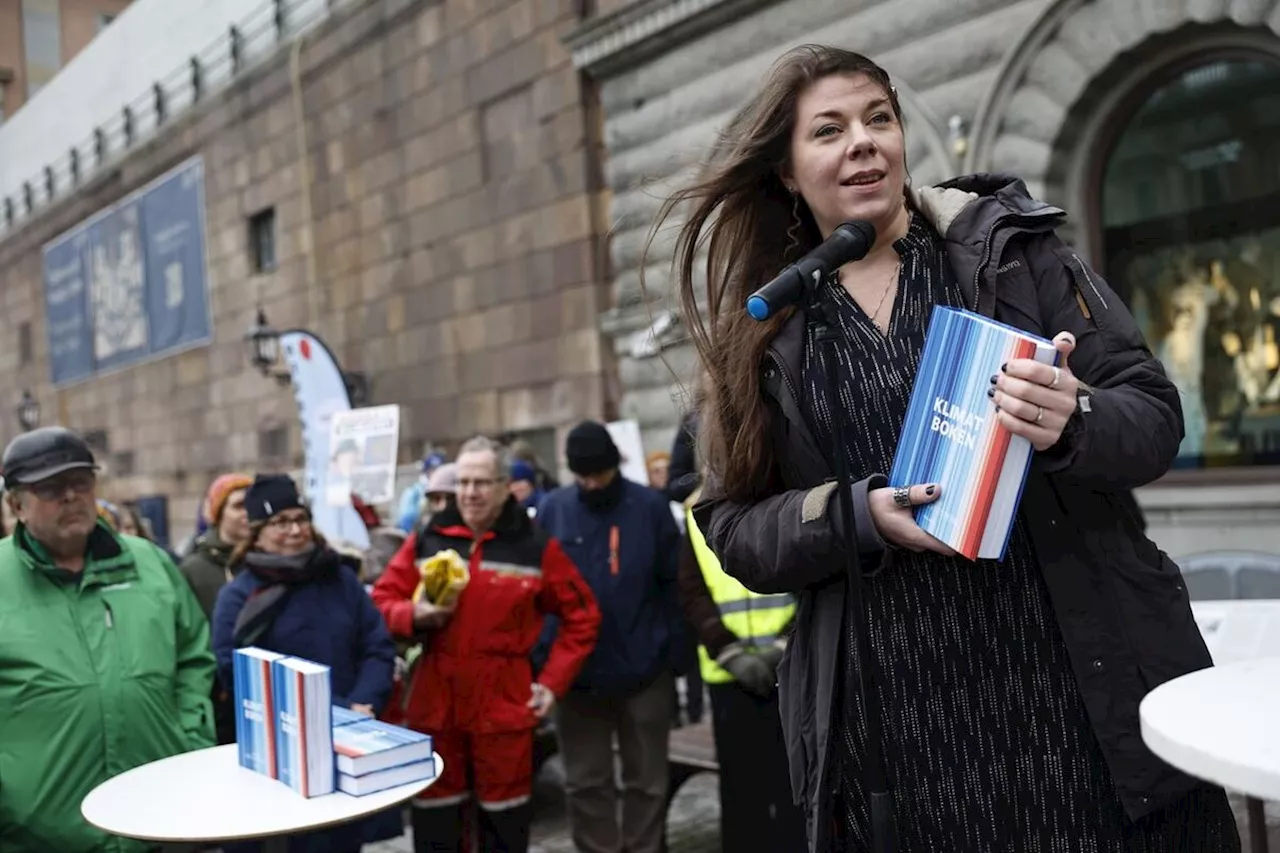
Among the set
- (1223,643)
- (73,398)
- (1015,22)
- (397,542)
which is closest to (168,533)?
(73,398)

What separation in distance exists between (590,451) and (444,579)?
3.68ft

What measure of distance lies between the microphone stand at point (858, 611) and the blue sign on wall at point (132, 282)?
18521mm

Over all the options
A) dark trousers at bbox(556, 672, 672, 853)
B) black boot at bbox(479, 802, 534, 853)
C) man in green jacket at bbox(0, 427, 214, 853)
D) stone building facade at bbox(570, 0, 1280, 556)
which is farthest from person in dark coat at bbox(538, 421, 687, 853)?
man in green jacket at bbox(0, 427, 214, 853)

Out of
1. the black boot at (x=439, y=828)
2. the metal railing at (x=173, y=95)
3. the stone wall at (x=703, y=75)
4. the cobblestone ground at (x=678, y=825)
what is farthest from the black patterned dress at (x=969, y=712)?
the metal railing at (x=173, y=95)

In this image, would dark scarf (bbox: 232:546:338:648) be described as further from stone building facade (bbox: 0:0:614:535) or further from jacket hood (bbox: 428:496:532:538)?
stone building facade (bbox: 0:0:614:535)

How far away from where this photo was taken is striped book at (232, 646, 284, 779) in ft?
10.3

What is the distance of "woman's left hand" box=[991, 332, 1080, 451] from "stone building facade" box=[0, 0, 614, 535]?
1004cm

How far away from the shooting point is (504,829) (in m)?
4.72

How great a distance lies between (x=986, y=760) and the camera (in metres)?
1.83

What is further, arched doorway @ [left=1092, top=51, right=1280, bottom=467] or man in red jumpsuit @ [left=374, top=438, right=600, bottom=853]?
arched doorway @ [left=1092, top=51, right=1280, bottom=467]

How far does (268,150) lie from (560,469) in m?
7.98

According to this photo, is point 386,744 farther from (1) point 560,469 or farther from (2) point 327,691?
(1) point 560,469

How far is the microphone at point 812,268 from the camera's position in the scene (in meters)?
1.78

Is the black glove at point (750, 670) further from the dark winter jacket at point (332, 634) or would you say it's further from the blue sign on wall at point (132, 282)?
the blue sign on wall at point (132, 282)
